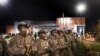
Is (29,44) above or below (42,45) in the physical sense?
above

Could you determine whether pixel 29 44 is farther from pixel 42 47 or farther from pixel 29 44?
pixel 42 47

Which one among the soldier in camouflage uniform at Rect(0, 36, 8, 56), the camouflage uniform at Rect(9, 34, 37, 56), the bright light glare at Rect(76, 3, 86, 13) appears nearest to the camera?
the camouflage uniform at Rect(9, 34, 37, 56)

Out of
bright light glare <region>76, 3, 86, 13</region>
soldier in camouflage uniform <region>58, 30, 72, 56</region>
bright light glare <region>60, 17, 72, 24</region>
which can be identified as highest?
bright light glare <region>76, 3, 86, 13</region>

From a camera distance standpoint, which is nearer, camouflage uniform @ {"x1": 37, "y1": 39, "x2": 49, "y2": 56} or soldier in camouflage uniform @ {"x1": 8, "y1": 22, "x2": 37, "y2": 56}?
soldier in camouflage uniform @ {"x1": 8, "y1": 22, "x2": 37, "y2": 56}

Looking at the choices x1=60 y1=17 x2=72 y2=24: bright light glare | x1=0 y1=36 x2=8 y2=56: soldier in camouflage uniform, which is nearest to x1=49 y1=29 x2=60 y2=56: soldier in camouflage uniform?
x1=0 y1=36 x2=8 y2=56: soldier in camouflage uniform

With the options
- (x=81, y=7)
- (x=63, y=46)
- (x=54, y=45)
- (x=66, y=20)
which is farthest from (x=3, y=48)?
(x=81, y=7)

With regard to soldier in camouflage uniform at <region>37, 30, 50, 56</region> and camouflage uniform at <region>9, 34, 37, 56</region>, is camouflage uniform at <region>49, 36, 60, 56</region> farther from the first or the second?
camouflage uniform at <region>9, 34, 37, 56</region>

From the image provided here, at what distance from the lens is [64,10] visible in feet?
47.9

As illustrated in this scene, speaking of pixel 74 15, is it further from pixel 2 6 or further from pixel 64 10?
pixel 2 6

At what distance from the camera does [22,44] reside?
584cm

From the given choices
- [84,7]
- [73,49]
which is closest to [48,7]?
[84,7]

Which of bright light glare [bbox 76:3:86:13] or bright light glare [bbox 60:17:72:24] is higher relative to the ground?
bright light glare [bbox 76:3:86:13]

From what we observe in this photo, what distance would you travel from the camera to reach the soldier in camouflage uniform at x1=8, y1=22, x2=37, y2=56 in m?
5.78

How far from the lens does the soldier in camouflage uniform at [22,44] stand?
5.78 meters
